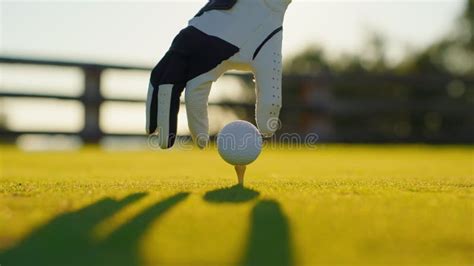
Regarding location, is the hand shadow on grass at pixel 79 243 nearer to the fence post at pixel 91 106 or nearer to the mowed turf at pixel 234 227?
the mowed turf at pixel 234 227

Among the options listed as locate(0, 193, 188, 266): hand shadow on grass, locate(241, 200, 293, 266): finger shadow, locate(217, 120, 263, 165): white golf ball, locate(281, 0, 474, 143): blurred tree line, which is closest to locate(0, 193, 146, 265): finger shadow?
locate(0, 193, 188, 266): hand shadow on grass

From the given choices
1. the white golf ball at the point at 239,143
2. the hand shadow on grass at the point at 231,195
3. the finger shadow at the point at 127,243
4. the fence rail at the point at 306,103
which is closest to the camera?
the finger shadow at the point at 127,243

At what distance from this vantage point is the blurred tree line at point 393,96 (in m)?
9.76

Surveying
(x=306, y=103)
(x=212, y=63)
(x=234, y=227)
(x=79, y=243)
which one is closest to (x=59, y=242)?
(x=79, y=243)

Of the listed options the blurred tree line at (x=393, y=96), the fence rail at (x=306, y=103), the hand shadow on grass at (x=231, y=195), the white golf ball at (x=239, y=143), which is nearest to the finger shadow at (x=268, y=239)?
the hand shadow on grass at (x=231, y=195)

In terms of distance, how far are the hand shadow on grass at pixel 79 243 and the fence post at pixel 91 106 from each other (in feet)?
21.2

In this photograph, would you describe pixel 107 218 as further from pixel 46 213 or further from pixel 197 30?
pixel 197 30

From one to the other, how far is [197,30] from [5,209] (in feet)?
3.72

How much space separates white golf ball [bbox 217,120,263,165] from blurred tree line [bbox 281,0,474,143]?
274 inches

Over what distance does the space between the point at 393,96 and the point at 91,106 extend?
7.90m

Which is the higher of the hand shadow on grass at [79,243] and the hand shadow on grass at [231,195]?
the hand shadow on grass at [79,243]

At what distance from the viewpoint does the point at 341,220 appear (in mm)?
1540

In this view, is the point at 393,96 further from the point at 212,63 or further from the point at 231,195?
the point at 231,195

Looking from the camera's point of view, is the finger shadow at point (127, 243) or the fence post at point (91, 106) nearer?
the finger shadow at point (127, 243)
